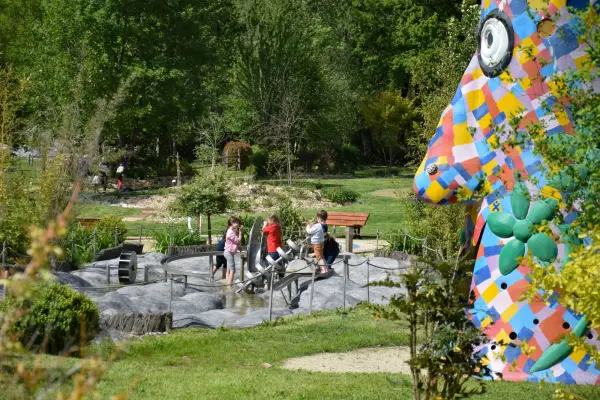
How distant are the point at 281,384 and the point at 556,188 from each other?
319cm

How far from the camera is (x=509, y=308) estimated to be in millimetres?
10273

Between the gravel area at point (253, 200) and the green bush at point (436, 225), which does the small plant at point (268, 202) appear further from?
the green bush at point (436, 225)

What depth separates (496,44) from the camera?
10.7 m

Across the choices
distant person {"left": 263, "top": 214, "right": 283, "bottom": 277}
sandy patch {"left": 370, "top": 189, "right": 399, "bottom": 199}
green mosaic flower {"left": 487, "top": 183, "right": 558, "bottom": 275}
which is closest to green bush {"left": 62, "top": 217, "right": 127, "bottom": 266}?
distant person {"left": 263, "top": 214, "right": 283, "bottom": 277}

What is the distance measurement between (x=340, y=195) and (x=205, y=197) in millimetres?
13929

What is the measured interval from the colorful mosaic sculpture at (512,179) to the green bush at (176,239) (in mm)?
14479

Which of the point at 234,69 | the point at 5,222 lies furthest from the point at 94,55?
the point at 5,222

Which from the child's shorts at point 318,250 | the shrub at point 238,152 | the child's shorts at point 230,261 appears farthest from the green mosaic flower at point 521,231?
the shrub at point 238,152

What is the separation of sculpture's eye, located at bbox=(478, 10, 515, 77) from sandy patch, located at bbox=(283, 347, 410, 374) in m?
3.54

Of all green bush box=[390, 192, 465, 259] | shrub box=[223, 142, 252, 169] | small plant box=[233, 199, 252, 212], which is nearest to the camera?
green bush box=[390, 192, 465, 259]

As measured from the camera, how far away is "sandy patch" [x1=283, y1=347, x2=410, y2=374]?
11.2m

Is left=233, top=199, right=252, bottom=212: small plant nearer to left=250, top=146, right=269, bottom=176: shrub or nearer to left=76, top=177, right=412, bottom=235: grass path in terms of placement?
left=76, top=177, right=412, bottom=235: grass path

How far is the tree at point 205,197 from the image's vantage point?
25.6 m

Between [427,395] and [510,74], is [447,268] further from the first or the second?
[510,74]
